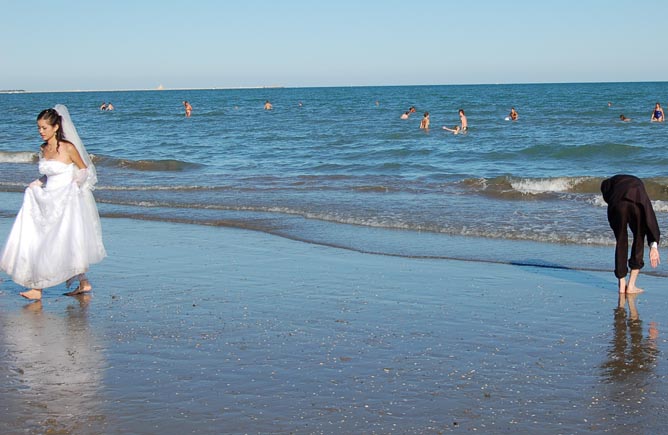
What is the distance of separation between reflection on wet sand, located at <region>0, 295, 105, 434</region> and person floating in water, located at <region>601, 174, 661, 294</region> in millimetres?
4543

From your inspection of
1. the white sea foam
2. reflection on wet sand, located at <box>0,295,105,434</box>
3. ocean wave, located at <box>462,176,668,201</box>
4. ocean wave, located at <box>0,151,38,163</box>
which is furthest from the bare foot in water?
ocean wave, located at <box>0,151,38,163</box>

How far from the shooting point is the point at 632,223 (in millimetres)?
7586

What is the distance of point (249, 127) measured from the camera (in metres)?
39.9

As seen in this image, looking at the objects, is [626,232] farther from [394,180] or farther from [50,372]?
[394,180]

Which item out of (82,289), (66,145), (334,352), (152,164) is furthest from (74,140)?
(152,164)

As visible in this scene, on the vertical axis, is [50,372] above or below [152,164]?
above

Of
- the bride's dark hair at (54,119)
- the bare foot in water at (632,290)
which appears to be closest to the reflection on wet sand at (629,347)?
the bare foot in water at (632,290)

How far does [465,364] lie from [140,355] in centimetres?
209

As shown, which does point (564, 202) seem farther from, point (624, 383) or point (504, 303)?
point (624, 383)

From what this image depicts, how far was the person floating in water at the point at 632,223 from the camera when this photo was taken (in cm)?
744

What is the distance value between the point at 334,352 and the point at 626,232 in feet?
11.1

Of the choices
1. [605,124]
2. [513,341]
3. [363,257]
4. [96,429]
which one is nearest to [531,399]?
[513,341]

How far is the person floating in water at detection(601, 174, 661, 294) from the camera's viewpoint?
744cm

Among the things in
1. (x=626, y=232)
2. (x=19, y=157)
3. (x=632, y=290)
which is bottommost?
(x=19, y=157)
